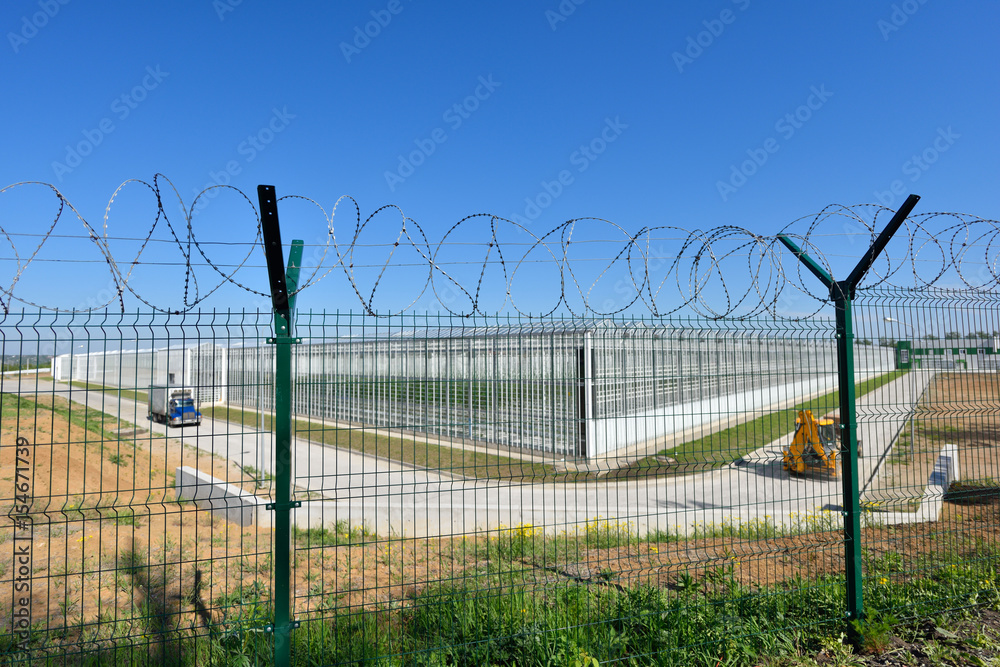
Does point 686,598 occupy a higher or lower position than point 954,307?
lower

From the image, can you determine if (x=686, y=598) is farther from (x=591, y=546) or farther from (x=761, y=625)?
(x=591, y=546)

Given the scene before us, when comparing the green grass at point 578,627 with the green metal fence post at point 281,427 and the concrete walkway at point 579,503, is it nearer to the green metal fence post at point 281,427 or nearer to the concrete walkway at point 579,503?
the green metal fence post at point 281,427

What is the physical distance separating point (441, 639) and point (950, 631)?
3.75 metres

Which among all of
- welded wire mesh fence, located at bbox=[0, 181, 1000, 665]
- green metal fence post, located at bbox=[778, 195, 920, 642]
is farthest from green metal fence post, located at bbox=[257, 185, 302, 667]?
green metal fence post, located at bbox=[778, 195, 920, 642]

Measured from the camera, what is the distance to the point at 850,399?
450 cm

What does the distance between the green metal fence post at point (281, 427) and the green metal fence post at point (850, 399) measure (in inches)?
152

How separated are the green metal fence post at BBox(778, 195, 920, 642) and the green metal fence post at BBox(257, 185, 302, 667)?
386 centimetres

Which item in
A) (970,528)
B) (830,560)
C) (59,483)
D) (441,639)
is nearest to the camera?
(441,639)

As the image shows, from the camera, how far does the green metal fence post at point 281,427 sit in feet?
10.8

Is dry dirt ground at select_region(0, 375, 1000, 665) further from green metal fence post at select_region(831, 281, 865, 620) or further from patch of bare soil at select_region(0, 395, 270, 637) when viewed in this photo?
green metal fence post at select_region(831, 281, 865, 620)

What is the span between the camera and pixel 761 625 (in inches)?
168

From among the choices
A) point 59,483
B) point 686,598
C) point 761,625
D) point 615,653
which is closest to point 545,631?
point 615,653

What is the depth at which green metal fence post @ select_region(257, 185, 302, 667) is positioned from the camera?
3.28 m

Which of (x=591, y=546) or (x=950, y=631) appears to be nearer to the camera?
(x=950, y=631)
